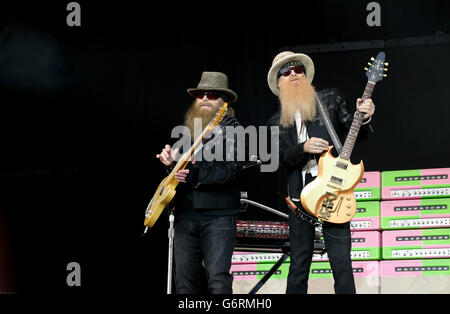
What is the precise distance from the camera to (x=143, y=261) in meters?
6.40

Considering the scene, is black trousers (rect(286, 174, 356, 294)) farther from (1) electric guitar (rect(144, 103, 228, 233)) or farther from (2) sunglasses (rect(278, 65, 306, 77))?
(2) sunglasses (rect(278, 65, 306, 77))

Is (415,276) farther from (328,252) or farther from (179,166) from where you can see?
(179,166)

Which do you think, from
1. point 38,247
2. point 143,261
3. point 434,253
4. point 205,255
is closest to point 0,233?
point 38,247

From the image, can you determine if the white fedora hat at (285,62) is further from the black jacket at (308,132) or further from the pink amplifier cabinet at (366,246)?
the pink amplifier cabinet at (366,246)

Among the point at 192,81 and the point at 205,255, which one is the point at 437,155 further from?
the point at 205,255

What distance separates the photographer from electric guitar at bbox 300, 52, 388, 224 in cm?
420

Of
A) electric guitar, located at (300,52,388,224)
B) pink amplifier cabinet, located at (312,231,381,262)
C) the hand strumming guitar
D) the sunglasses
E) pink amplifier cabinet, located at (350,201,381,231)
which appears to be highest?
the sunglasses

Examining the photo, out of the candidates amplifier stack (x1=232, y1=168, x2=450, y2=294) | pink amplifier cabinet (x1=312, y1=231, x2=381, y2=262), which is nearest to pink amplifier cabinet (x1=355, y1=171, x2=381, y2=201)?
amplifier stack (x1=232, y1=168, x2=450, y2=294)

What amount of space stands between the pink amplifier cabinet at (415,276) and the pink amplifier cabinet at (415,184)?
0.49 meters

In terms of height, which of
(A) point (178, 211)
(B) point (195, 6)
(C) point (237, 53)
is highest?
(B) point (195, 6)

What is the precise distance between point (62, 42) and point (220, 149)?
2.51 m

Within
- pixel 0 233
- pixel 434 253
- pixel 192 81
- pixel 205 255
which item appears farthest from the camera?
pixel 192 81

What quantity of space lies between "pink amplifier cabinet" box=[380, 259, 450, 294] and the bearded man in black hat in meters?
1.71

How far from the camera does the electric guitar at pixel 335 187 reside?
4198mm
